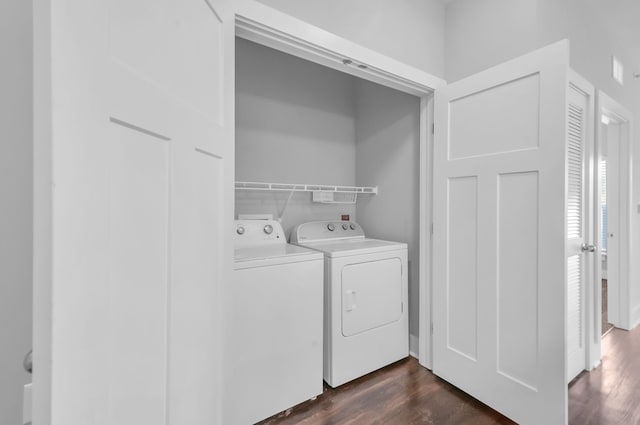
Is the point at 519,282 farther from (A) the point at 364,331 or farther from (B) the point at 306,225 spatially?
(B) the point at 306,225

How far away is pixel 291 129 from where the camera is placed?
2484mm

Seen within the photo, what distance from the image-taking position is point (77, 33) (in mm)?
465

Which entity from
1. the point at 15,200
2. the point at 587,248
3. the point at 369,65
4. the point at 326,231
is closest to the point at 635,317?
the point at 587,248

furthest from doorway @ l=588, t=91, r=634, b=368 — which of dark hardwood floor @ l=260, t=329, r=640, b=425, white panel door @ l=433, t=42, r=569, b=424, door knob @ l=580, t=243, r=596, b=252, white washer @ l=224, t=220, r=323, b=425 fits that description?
white washer @ l=224, t=220, r=323, b=425

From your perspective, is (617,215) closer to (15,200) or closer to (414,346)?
(414,346)

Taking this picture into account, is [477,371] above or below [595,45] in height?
below

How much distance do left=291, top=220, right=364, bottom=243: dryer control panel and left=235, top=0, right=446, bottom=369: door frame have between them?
655 millimetres

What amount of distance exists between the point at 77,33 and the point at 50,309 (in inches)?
17.1

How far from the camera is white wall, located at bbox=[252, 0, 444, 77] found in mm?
1534

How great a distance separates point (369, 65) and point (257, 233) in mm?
1336

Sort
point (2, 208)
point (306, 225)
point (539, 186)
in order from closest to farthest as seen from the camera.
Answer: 1. point (2, 208)
2. point (539, 186)
3. point (306, 225)

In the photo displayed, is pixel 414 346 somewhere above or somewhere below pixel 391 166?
below

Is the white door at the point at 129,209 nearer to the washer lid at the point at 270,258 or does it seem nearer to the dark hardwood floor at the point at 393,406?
the washer lid at the point at 270,258

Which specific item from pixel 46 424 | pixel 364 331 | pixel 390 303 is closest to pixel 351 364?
pixel 364 331
